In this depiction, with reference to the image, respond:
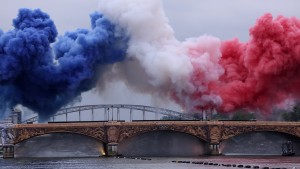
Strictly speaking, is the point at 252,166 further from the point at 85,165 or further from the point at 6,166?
the point at 6,166

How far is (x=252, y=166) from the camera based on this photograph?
171m

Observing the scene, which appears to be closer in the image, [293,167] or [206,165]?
[293,167]

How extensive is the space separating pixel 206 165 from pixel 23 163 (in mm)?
38546

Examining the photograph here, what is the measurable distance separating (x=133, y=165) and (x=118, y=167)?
7.54 metres

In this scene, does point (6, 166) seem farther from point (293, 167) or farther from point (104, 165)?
point (293, 167)

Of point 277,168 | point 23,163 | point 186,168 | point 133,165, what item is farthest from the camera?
point 23,163

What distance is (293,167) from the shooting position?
16500cm

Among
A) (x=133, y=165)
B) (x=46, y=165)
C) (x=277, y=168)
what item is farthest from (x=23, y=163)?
(x=277, y=168)

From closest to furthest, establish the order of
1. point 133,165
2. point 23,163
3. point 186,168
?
point 186,168 → point 133,165 → point 23,163

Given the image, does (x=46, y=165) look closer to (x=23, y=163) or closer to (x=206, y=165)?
(x=23, y=163)

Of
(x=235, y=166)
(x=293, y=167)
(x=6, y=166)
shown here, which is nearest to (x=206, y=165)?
(x=235, y=166)

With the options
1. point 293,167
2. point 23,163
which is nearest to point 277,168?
point 293,167

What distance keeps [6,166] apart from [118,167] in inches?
885

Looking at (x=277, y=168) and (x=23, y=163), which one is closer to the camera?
(x=277, y=168)
